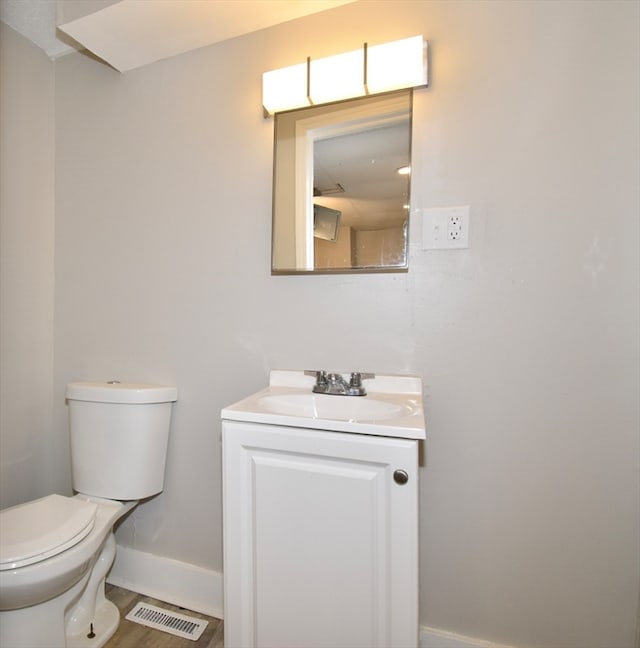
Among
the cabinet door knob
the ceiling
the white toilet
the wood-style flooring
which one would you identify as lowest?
the wood-style flooring

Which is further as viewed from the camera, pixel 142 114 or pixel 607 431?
pixel 142 114

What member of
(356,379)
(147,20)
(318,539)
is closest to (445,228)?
(356,379)

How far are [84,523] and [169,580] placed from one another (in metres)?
0.50

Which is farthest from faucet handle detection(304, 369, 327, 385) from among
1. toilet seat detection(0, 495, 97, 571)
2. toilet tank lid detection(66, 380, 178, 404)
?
toilet seat detection(0, 495, 97, 571)

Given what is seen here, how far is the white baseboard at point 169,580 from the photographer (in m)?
1.32

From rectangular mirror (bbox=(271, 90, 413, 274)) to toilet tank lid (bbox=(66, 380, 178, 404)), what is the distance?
0.60m

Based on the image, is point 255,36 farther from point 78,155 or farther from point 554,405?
point 554,405

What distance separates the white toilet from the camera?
96cm

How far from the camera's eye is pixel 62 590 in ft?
3.39

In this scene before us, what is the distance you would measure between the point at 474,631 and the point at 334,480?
75 centimetres

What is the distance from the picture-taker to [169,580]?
138 cm

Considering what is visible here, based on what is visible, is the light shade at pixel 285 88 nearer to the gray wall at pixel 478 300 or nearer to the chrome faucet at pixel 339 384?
the gray wall at pixel 478 300

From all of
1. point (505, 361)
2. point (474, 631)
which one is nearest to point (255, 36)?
point (505, 361)

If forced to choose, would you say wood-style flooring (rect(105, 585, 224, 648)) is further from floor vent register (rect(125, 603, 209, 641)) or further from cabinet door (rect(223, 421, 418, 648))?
cabinet door (rect(223, 421, 418, 648))
